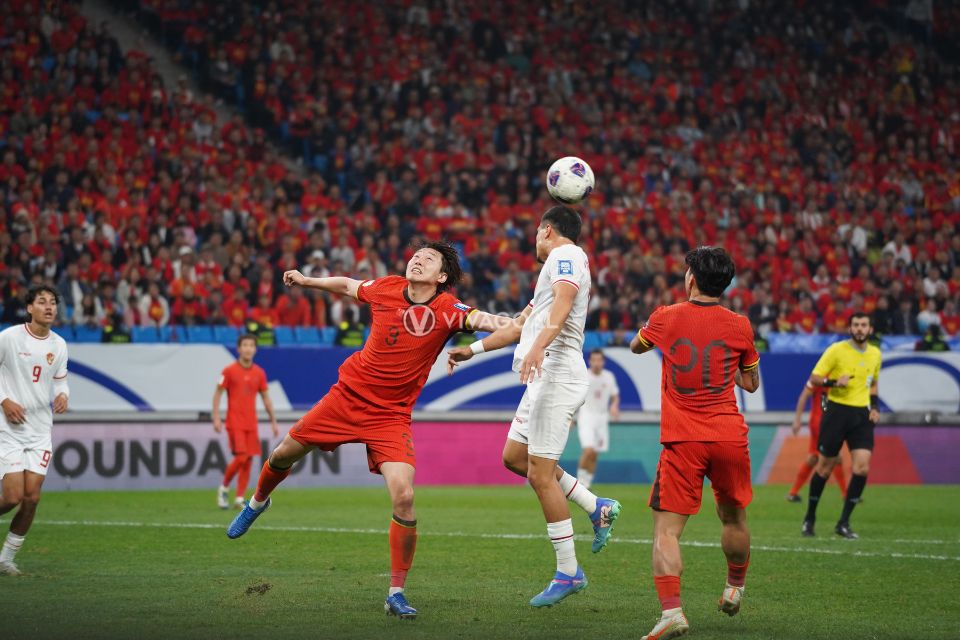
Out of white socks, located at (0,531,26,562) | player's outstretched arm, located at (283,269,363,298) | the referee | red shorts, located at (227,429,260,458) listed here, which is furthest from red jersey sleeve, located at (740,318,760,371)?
red shorts, located at (227,429,260,458)

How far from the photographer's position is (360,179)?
26.6 m

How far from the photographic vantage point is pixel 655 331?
7277mm

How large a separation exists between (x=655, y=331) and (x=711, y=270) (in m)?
0.48

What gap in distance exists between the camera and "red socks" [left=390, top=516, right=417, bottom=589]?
318 inches

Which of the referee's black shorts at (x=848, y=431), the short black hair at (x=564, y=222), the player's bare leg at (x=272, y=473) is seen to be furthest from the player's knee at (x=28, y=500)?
the referee's black shorts at (x=848, y=431)

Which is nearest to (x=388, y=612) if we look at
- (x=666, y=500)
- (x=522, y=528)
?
(x=666, y=500)

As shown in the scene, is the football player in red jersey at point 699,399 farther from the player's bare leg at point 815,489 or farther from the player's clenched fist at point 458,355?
the player's bare leg at point 815,489

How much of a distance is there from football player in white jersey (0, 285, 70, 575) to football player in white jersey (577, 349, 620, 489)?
1057 cm

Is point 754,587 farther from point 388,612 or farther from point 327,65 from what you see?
point 327,65

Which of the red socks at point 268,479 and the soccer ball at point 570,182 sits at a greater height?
the soccer ball at point 570,182

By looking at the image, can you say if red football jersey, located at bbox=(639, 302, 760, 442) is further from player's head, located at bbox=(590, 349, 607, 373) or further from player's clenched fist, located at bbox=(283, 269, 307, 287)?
player's head, located at bbox=(590, 349, 607, 373)

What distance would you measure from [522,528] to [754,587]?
4776mm

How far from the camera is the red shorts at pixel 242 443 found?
54.9 feet

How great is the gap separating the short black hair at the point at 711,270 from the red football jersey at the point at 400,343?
1.79 m
